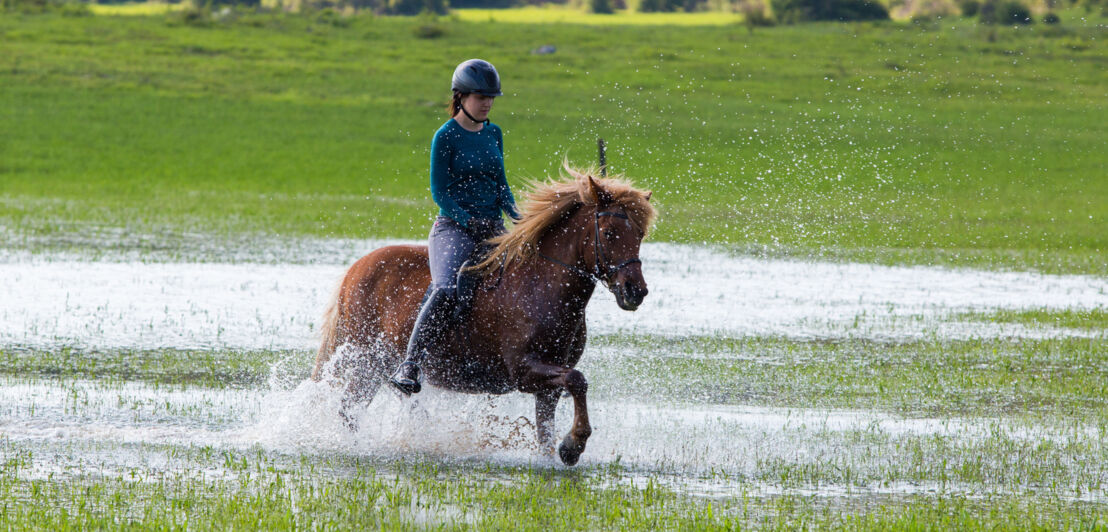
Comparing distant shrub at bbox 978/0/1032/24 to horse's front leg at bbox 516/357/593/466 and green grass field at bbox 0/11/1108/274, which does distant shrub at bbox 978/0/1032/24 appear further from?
horse's front leg at bbox 516/357/593/466

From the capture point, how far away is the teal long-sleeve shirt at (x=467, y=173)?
8.92 metres

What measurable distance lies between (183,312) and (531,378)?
326 inches

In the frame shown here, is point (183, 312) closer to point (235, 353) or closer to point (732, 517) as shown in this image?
point (235, 353)

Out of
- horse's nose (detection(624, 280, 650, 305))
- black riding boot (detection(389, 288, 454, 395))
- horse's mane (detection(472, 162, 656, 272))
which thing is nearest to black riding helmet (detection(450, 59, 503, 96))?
horse's mane (detection(472, 162, 656, 272))

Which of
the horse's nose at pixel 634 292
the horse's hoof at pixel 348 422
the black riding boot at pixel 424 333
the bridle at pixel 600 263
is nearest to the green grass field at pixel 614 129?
the horse's hoof at pixel 348 422

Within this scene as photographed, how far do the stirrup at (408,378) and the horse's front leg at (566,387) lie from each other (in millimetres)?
711

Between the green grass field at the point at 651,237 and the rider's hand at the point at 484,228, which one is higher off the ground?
the rider's hand at the point at 484,228

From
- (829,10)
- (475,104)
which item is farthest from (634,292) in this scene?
(829,10)

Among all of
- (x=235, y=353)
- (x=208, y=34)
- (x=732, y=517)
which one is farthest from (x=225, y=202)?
(x=208, y=34)

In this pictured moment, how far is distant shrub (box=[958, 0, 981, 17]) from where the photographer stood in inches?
3285

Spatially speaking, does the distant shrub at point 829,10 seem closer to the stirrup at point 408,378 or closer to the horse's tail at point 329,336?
the horse's tail at point 329,336

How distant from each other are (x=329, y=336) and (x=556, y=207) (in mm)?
2088

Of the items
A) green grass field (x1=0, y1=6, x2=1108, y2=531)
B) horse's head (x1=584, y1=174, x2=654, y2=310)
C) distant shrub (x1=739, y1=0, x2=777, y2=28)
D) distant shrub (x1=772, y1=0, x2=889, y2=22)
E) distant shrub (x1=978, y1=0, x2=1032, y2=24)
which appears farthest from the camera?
distant shrub (x1=772, y1=0, x2=889, y2=22)

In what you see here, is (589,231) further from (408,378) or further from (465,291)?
(408,378)
